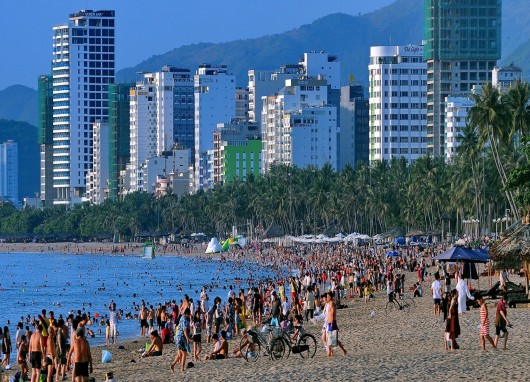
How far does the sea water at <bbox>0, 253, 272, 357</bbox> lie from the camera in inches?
3497

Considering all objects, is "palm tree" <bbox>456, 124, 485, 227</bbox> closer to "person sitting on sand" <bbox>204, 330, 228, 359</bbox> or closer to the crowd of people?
the crowd of people

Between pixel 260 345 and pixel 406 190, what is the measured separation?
109m

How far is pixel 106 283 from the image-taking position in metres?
123

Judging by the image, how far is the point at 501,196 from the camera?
122 m

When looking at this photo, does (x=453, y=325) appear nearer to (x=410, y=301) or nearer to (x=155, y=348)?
(x=155, y=348)

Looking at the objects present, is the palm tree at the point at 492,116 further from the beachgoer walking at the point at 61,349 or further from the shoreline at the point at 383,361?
the beachgoer walking at the point at 61,349

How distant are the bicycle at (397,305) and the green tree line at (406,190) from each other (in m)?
26.3

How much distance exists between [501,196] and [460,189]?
14.9 ft

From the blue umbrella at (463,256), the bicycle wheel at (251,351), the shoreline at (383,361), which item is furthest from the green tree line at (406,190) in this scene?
the bicycle wheel at (251,351)

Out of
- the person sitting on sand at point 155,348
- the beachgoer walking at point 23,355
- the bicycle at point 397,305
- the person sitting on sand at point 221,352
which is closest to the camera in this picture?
the person sitting on sand at point 221,352

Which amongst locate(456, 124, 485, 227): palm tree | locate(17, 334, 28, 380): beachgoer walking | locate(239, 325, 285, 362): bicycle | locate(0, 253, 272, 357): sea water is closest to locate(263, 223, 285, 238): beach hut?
locate(0, 253, 272, 357): sea water

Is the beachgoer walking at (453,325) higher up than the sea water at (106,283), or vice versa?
the beachgoer walking at (453,325)

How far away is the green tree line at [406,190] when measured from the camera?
89.8 m

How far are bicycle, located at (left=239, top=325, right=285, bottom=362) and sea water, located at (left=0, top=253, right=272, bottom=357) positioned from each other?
72.0ft
